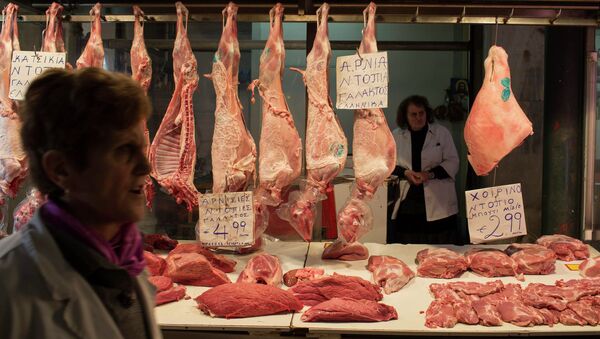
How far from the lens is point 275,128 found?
12.6ft

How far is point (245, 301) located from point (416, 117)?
316 centimetres

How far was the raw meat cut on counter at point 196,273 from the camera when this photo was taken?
3.58m

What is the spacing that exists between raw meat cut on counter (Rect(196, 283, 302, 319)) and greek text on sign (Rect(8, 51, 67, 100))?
1.72 metres

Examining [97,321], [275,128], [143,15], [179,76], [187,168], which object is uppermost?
[143,15]

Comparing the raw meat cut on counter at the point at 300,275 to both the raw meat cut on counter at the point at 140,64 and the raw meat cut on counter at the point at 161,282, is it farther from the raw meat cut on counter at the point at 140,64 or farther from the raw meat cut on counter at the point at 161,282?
the raw meat cut on counter at the point at 140,64

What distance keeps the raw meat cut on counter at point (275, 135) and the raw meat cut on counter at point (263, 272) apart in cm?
36

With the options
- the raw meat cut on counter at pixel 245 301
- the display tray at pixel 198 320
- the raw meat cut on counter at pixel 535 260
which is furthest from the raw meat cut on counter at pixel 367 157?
the raw meat cut on counter at pixel 535 260

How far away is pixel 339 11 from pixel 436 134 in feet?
6.77

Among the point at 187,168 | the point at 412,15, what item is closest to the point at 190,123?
the point at 187,168

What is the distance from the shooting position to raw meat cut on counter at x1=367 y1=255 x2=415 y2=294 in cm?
352

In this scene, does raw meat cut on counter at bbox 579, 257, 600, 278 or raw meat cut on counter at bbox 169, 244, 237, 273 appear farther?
raw meat cut on counter at bbox 169, 244, 237, 273

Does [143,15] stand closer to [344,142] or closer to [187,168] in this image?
[187,168]

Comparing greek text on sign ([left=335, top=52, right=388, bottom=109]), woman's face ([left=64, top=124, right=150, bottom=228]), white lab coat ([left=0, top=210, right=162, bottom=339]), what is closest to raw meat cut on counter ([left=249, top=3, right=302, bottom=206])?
greek text on sign ([left=335, top=52, right=388, bottom=109])

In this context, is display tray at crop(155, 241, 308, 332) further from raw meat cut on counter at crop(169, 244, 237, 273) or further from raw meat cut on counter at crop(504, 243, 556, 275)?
raw meat cut on counter at crop(504, 243, 556, 275)
